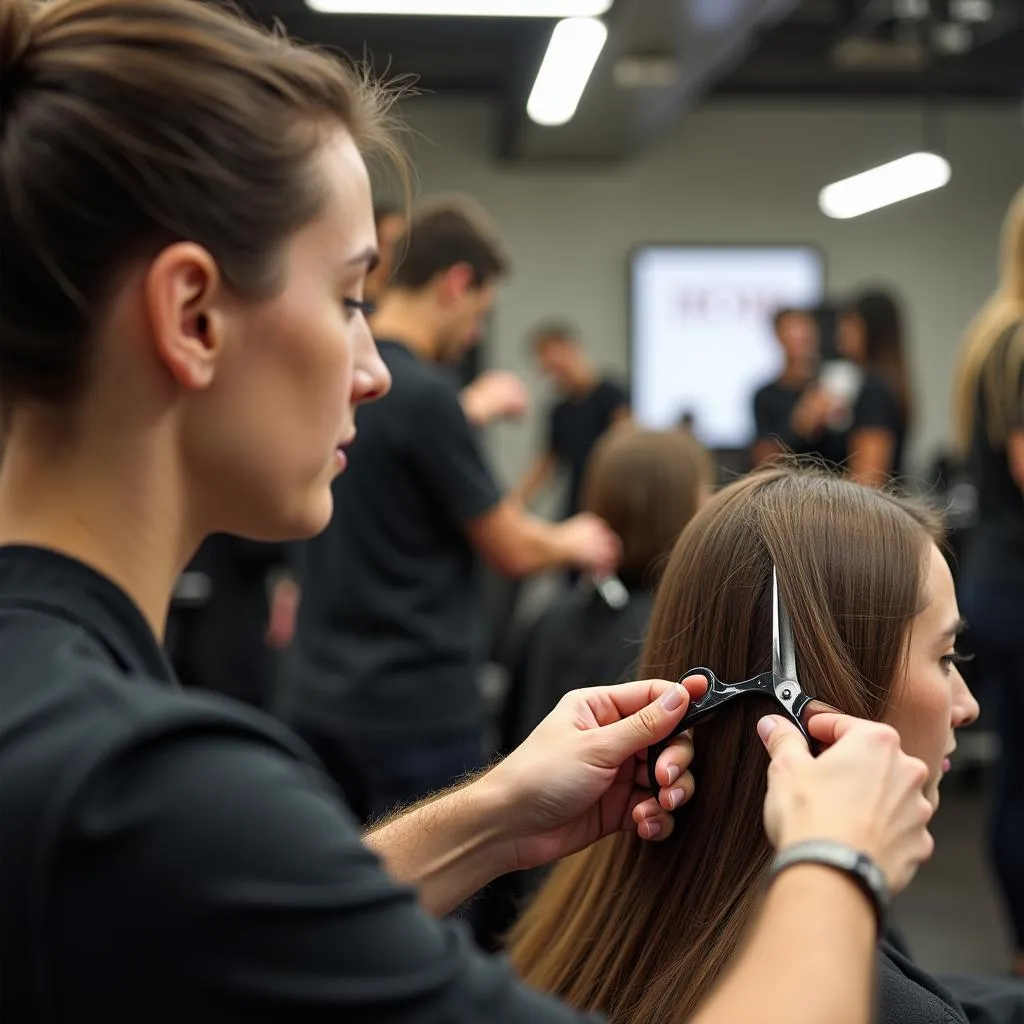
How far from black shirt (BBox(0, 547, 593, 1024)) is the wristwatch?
0.19m

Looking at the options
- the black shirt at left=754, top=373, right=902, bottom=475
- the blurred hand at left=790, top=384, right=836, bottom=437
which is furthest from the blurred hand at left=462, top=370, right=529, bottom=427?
the blurred hand at left=790, top=384, right=836, bottom=437

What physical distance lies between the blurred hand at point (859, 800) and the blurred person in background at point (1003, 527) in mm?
1897

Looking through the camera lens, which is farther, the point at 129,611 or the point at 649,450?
the point at 649,450

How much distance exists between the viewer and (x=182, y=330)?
0.74 meters

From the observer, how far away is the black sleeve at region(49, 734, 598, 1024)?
584 mm

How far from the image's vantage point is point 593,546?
231cm

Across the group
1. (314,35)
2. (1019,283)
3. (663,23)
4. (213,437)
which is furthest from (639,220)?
(213,437)

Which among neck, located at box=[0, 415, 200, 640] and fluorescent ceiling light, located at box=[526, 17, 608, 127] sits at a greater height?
fluorescent ceiling light, located at box=[526, 17, 608, 127]

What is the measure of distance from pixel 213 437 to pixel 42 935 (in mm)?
303

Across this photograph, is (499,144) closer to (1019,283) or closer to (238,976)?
(1019,283)

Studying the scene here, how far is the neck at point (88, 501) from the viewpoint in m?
0.76

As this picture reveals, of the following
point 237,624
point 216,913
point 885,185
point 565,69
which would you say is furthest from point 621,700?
point 885,185

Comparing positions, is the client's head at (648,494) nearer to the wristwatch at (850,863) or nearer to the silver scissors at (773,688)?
the silver scissors at (773,688)

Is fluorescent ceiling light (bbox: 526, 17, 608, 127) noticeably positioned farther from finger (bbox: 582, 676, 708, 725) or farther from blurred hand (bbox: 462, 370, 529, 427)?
finger (bbox: 582, 676, 708, 725)
